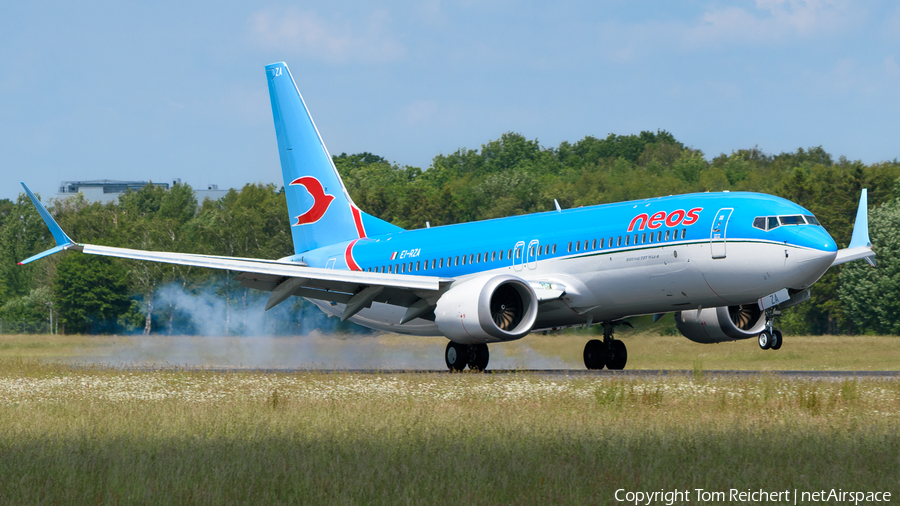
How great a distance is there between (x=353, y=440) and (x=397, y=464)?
1.95 m

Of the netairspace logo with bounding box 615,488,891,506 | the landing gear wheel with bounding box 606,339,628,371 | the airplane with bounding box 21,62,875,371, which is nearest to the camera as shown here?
the netairspace logo with bounding box 615,488,891,506

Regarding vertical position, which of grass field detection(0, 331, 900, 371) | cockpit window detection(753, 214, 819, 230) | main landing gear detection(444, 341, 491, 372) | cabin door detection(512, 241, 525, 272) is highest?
cockpit window detection(753, 214, 819, 230)

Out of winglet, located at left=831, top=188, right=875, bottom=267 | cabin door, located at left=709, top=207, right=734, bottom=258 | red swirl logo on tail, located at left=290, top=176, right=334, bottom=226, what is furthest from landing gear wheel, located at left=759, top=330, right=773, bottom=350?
red swirl logo on tail, located at left=290, top=176, right=334, bottom=226

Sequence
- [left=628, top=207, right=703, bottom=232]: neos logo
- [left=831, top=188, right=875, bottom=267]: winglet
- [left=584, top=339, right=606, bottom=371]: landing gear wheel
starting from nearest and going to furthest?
[left=628, top=207, right=703, bottom=232]: neos logo
[left=831, top=188, right=875, bottom=267]: winglet
[left=584, top=339, right=606, bottom=371]: landing gear wheel

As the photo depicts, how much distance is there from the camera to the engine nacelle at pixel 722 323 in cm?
2473

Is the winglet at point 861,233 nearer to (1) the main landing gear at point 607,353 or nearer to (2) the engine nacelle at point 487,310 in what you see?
(1) the main landing gear at point 607,353

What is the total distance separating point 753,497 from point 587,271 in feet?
49.2

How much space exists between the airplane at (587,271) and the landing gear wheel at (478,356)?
0.10 feet

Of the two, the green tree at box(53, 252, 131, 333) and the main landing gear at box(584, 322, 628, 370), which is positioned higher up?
the green tree at box(53, 252, 131, 333)

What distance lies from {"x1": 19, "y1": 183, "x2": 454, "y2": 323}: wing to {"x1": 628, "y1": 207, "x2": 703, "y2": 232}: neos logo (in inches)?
204

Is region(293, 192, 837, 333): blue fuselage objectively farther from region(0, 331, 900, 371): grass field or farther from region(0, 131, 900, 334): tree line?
region(0, 131, 900, 334): tree line

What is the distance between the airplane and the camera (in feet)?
70.2

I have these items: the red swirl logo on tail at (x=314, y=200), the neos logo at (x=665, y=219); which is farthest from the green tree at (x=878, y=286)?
the neos logo at (x=665, y=219)

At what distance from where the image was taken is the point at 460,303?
23.4 meters
